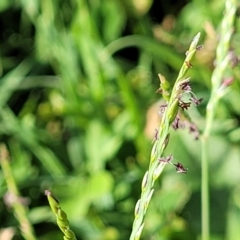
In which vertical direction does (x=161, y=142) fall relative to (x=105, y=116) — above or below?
below

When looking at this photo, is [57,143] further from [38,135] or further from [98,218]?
[98,218]

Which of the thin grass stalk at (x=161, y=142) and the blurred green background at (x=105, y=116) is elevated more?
the blurred green background at (x=105, y=116)

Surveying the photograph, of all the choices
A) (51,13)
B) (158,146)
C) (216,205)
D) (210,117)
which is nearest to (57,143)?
(51,13)

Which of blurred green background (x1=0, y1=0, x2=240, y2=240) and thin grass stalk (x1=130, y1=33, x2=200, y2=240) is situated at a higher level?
blurred green background (x1=0, y1=0, x2=240, y2=240)

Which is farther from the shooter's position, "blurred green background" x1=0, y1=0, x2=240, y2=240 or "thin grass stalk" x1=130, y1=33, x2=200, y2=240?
"blurred green background" x1=0, y1=0, x2=240, y2=240

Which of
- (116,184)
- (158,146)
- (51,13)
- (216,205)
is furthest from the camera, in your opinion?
(51,13)

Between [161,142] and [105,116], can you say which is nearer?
[161,142]

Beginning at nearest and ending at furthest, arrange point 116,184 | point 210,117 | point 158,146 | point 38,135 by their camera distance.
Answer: point 158,146
point 210,117
point 116,184
point 38,135

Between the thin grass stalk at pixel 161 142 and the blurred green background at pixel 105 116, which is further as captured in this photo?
the blurred green background at pixel 105 116
